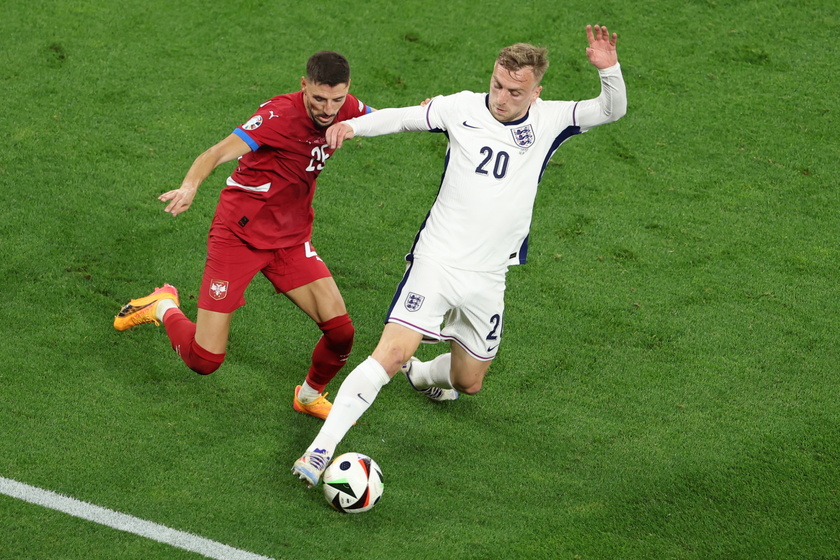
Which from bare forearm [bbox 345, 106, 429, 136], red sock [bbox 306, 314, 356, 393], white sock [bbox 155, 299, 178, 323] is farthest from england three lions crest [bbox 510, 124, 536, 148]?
white sock [bbox 155, 299, 178, 323]

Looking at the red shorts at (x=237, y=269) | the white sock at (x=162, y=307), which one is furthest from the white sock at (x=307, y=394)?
the white sock at (x=162, y=307)

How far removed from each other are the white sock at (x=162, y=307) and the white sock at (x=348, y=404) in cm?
158

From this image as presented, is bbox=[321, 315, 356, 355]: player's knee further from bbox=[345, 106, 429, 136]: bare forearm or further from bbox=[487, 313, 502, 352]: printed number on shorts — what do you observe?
bbox=[345, 106, 429, 136]: bare forearm

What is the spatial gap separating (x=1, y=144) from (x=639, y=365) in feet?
16.8

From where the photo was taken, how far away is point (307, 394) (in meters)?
5.46

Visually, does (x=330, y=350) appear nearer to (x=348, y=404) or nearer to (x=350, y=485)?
(x=348, y=404)

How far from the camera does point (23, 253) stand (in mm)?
6449

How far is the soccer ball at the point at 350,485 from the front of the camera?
461 centimetres

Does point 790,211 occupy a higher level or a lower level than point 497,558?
higher

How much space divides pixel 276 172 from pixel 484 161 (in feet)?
3.71

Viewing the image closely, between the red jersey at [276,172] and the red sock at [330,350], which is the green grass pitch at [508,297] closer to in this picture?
the red sock at [330,350]

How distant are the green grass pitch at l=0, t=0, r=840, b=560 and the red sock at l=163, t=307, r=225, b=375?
12.6 inches

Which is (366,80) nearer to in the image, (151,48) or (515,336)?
(151,48)

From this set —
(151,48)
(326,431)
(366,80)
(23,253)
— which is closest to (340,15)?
(366,80)
